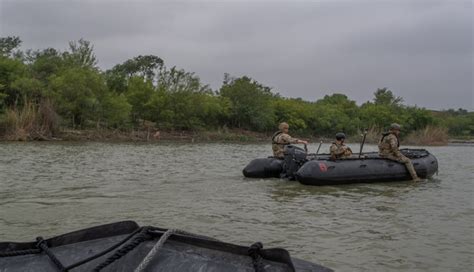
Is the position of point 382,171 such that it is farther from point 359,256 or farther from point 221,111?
point 221,111

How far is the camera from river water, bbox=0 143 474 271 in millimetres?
6473

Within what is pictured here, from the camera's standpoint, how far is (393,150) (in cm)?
1371

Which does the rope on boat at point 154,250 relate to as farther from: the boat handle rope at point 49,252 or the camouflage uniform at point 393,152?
the camouflage uniform at point 393,152

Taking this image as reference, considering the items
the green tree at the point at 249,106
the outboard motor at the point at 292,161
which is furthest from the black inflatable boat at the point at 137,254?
the green tree at the point at 249,106

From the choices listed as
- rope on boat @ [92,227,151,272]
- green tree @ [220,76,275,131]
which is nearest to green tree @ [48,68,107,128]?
green tree @ [220,76,275,131]

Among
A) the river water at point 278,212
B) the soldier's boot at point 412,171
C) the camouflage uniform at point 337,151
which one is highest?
the camouflage uniform at point 337,151

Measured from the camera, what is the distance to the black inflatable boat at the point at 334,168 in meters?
12.2

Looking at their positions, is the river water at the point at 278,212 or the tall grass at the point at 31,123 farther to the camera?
the tall grass at the point at 31,123

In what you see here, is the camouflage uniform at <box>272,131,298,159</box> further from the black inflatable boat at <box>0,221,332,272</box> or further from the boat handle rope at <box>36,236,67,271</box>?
the boat handle rope at <box>36,236,67,271</box>

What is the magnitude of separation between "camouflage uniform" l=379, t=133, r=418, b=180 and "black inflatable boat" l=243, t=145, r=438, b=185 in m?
0.14

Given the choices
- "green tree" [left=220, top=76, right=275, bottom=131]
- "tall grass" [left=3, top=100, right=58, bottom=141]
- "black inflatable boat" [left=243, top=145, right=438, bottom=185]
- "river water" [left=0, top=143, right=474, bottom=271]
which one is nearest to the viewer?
"river water" [left=0, top=143, right=474, bottom=271]

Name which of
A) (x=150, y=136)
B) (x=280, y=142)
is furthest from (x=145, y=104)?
(x=280, y=142)

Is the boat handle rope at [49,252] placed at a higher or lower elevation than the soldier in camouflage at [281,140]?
lower

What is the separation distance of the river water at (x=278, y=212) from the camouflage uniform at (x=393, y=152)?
0.66 meters
